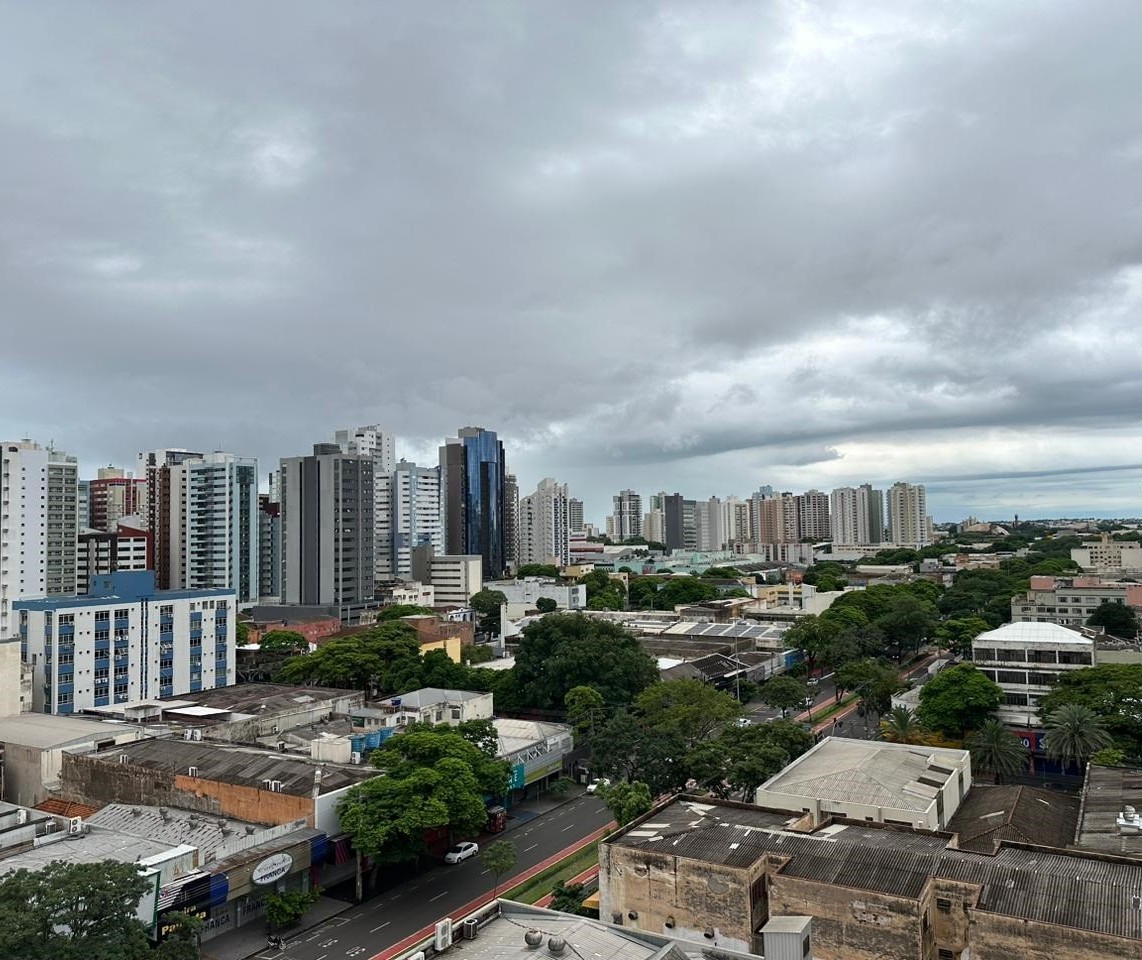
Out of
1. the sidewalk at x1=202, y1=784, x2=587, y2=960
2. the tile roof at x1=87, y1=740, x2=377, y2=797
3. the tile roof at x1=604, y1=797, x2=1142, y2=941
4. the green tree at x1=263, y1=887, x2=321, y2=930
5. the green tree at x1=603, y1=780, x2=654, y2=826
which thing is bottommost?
the sidewalk at x1=202, y1=784, x2=587, y2=960

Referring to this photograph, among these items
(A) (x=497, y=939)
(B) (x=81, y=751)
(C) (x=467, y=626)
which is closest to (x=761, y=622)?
(C) (x=467, y=626)

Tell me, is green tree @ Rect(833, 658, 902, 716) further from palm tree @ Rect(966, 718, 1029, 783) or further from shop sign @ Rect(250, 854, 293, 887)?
shop sign @ Rect(250, 854, 293, 887)

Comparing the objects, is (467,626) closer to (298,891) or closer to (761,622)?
(761,622)

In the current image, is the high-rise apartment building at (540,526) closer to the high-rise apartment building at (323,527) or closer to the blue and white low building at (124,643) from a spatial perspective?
the high-rise apartment building at (323,527)

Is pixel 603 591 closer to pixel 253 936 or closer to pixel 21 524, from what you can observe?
pixel 21 524

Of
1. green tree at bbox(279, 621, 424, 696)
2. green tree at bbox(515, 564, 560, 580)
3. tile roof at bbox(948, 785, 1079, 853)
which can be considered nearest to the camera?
tile roof at bbox(948, 785, 1079, 853)

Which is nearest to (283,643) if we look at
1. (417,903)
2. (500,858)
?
(417,903)

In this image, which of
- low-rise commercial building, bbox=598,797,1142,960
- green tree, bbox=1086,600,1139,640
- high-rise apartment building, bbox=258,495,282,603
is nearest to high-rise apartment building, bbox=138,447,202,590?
high-rise apartment building, bbox=258,495,282,603
